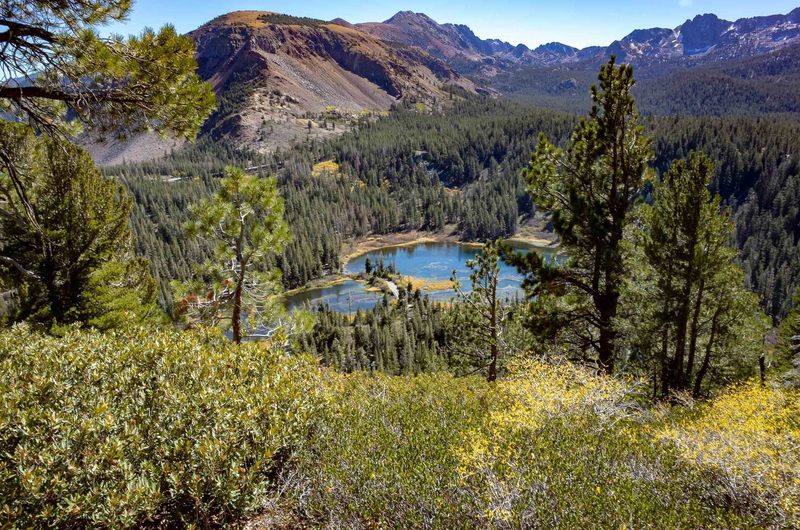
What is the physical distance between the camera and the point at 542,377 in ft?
37.3

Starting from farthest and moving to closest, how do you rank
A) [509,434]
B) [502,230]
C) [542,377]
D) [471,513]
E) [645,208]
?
1. [502,230]
2. [645,208]
3. [542,377]
4. [509,434]
5. [471,513]

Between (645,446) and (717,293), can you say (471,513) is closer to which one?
(645,446)

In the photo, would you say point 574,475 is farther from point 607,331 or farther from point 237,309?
point 237,309

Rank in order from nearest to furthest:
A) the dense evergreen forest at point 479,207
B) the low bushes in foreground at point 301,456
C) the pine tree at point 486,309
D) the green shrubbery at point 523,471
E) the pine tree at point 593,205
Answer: the low bushes in foreground at point 301,456, the green shrubbery at point 523,471, the pine tree at point 593,205, the pine tree at point 486,309, the dense evergreen forest at point 479,207

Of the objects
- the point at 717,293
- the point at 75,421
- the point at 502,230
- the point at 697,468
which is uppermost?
the point at 75,421

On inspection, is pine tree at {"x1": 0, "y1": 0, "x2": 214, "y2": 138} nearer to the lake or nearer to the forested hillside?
the forested hillside

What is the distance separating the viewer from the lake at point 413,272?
104 metres

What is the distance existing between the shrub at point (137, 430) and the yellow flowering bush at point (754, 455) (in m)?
7.06

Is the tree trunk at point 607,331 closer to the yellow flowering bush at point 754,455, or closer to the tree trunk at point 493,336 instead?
the yellow flowering bush at point 754,455

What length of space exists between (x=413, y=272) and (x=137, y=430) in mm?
123769

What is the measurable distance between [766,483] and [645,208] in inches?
384

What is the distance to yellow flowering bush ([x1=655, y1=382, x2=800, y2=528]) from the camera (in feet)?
21.7

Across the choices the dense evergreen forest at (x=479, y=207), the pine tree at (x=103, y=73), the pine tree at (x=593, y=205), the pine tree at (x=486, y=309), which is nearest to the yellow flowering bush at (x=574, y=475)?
the pine tree at (x=593, y=205)

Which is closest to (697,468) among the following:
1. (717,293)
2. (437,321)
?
(717,293)
